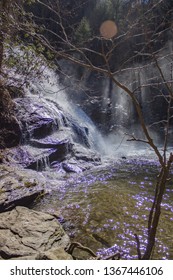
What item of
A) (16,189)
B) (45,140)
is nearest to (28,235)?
(16,189)

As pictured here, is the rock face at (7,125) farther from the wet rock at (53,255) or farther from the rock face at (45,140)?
the wet rock at (53,255)

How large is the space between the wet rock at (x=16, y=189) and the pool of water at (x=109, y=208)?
0.28 metres

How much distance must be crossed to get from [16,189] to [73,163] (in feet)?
12.0

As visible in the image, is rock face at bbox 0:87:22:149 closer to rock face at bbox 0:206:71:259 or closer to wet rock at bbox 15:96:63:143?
wet rock at bbox 15:96:63:143

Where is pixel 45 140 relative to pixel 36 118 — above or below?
below

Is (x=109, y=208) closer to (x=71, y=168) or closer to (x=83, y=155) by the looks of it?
(x=71, y=168)

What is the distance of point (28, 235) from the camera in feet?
14.1

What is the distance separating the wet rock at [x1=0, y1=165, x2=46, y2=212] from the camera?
230 inches

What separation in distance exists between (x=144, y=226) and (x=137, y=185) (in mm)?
2847

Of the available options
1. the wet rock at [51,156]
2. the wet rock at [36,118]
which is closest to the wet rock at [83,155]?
the wet rock at [51,156]

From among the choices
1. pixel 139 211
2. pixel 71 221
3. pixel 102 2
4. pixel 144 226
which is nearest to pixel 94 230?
pixel 71 221

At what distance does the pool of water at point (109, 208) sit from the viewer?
478cm

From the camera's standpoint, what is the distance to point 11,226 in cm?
448
